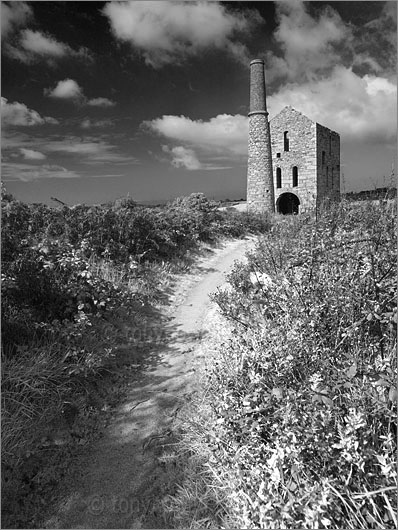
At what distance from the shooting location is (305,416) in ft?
10.1

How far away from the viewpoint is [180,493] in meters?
3.53

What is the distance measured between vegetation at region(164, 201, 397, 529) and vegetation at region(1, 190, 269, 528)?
4.83 ft

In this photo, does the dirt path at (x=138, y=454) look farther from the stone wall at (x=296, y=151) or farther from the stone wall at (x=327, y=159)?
the stone wall at (x=327, y=159)

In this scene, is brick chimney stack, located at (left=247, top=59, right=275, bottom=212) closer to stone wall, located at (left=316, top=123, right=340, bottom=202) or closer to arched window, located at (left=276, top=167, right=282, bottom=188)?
stone wall, located at (left=316, top=123, right=340, bottom=202)

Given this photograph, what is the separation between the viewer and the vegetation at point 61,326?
4.09m

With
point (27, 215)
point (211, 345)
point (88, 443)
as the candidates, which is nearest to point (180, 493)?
point (88, 443)

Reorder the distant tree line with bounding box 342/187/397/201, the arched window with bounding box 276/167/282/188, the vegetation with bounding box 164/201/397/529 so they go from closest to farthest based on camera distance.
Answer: the vegetation with bounding box 164/201/397/529 → the distant tree line with bounding box 342/187/397/201 → the arched window with bounding box 276/167/282/188

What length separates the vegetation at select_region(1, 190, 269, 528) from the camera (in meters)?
4.09

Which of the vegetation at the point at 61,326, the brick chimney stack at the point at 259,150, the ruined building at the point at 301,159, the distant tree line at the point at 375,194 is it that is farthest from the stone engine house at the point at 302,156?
the vegetation at the point at 61,326

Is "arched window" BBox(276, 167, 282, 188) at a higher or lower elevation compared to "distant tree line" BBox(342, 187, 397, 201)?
higher

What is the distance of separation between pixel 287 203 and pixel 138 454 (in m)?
32.7

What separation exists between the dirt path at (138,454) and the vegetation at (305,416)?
10.9 inches

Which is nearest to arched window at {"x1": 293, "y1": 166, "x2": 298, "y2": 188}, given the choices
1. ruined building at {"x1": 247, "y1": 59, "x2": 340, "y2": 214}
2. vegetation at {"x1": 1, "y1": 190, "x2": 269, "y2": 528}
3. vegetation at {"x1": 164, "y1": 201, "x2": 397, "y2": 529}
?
ruined building at {"x1": 247, "y1": 59, "x2": 340, "y2": 214}

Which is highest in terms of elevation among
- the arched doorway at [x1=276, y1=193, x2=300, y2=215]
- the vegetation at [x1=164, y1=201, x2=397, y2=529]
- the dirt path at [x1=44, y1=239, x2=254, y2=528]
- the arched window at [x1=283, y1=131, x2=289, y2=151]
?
the arched window at [x1=283, y1=131, x2=289, y2=151]
